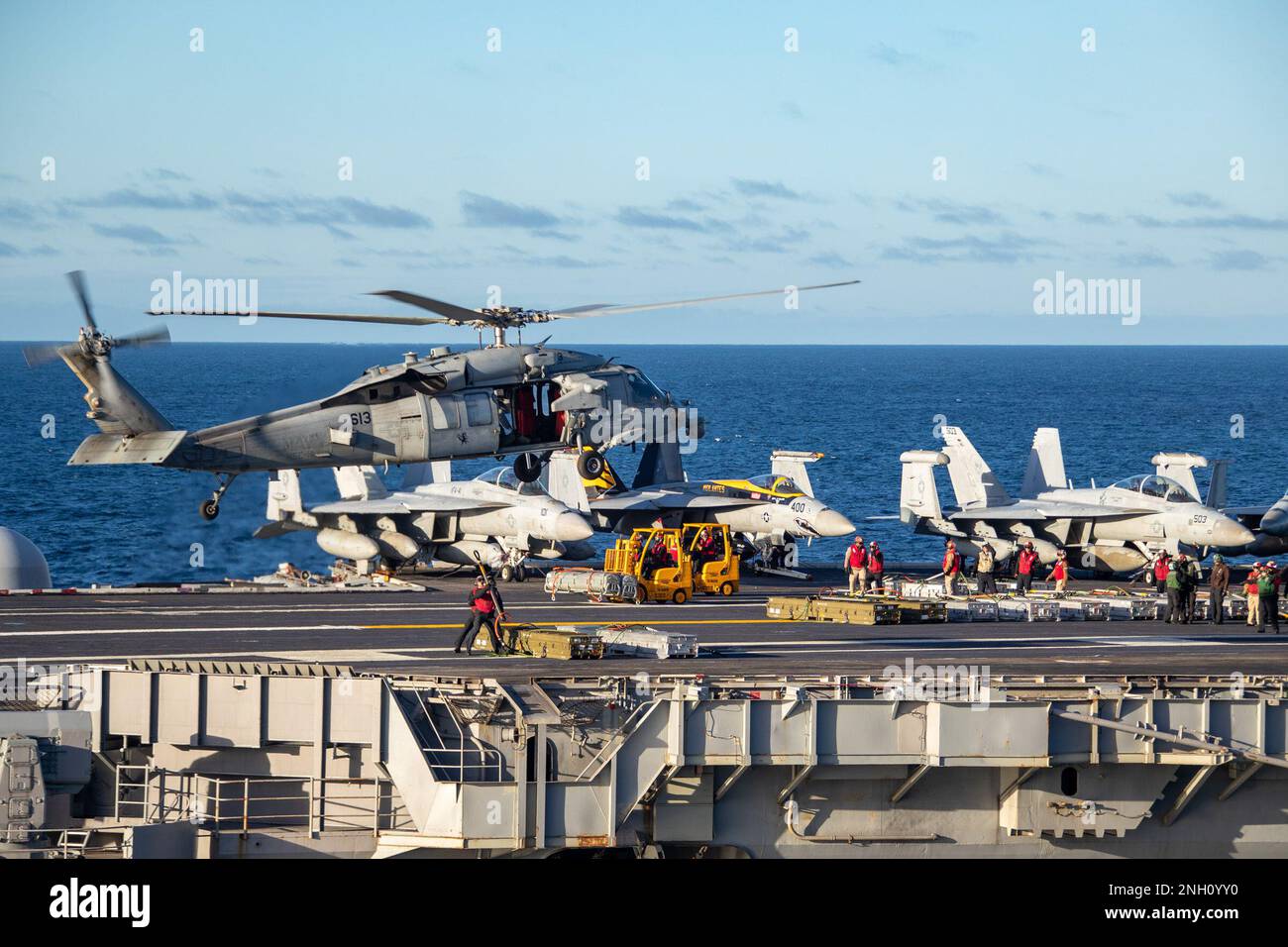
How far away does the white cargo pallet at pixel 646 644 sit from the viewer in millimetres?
34312

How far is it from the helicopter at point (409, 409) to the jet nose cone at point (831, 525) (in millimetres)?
15191

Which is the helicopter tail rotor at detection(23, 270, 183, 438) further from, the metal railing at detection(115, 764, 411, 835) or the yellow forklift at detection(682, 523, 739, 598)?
the yellow forklift at detection(682, 523, 739, 598)

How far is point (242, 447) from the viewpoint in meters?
34.3

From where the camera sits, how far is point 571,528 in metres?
53.2

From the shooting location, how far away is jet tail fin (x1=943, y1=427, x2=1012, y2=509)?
62.2 metres

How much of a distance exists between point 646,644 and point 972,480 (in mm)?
31227

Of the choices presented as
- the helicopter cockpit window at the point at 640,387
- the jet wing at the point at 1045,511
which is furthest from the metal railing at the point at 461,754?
the jet wing at the point at 1045,511

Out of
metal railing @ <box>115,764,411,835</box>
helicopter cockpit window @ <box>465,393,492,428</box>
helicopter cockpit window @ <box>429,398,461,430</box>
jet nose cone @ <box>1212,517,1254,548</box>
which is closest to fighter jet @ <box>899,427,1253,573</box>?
jet nose cone @ <box>1212,517,1254,548</box>

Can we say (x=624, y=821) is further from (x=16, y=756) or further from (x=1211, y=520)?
(x=1211, y=520)

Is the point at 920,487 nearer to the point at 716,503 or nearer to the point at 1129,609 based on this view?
the point at 716,503

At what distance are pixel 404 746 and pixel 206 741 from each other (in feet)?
13.7

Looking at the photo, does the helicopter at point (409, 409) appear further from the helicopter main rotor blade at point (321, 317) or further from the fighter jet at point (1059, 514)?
the fighter jet at point (1059, 514)

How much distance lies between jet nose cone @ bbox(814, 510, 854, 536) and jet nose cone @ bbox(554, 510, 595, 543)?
26.0 feet
